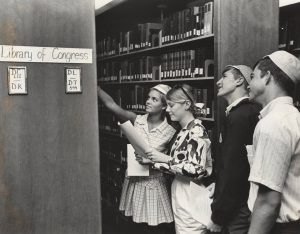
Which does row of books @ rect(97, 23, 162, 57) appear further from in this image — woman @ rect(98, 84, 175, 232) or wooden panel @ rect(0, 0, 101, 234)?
wooden panel @ rect(0, 0, 101, 234)

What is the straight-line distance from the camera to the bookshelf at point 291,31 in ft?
12.1

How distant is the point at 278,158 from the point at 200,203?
1.04 metres

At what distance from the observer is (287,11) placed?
381 centimetres

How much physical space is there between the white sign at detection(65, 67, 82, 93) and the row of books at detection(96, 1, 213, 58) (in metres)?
1.23

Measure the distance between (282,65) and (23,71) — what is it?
4.57 feet

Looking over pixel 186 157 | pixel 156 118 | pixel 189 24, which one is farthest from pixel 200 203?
pixel 189 24

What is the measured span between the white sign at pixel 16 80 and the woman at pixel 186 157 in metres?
1.01

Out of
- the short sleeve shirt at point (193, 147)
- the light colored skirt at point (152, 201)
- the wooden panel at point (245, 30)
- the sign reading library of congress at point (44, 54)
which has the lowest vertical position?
the light colored skirt at point (152, 201)

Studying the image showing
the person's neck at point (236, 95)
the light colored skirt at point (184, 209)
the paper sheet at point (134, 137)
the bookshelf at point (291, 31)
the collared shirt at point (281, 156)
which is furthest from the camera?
the bookshelf at point (291, 31)

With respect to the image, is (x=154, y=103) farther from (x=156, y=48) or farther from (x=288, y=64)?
(x=288, y=64)

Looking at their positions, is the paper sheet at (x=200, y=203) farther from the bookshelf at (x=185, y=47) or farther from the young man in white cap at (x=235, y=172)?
the bookshelf at (x=185, y=47)

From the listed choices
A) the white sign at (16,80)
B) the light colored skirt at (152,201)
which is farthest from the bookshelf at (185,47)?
the white sign at (16,80)

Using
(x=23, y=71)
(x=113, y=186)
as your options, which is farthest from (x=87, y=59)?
(x=113, y=186)

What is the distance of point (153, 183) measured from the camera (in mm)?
3025
